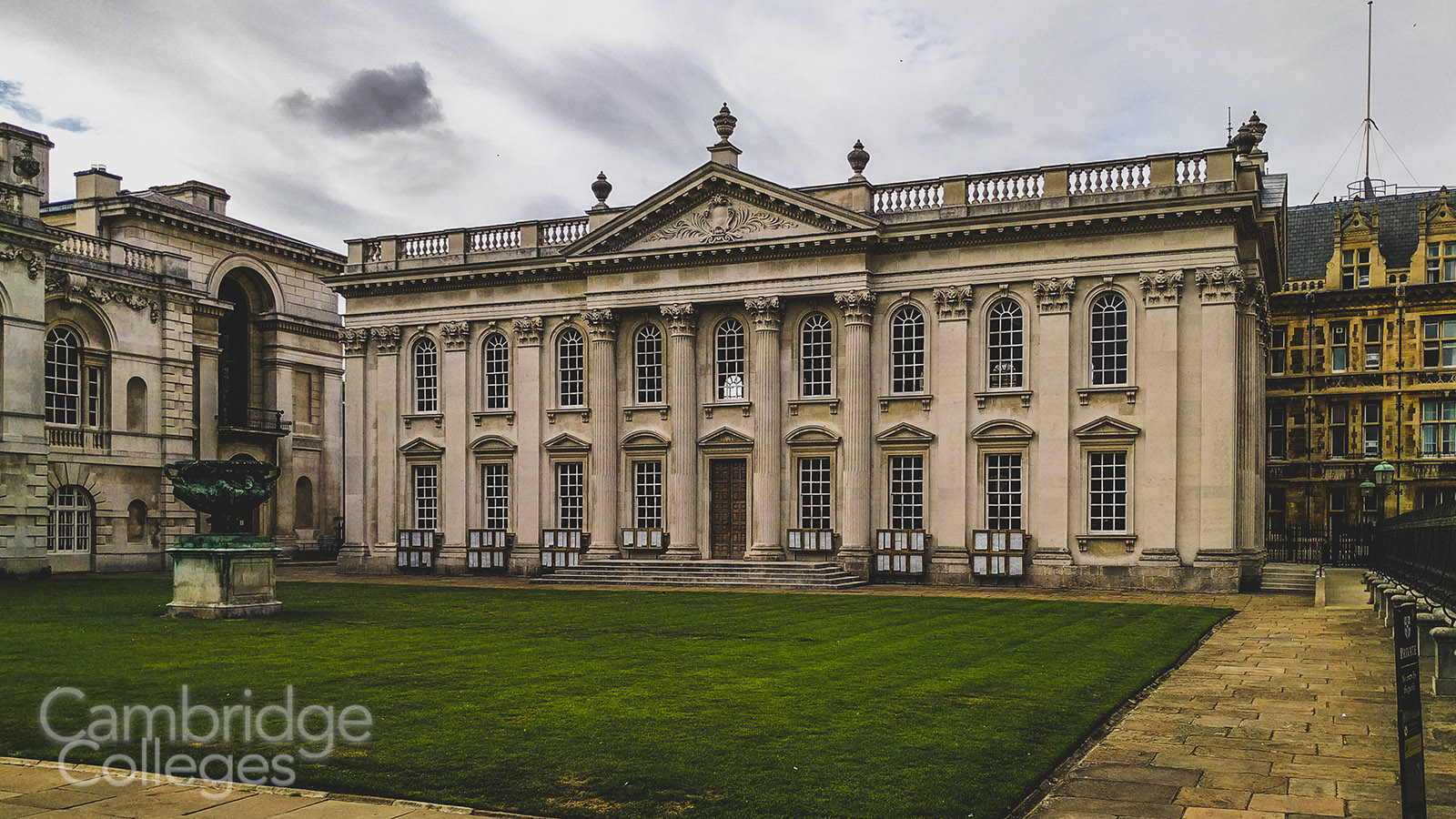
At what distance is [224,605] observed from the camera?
22.1m

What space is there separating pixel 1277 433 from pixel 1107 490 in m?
24.4

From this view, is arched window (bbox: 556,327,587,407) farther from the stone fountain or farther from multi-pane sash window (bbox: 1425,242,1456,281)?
multi-pane sash window (bbox: 1425,242,1456,281)

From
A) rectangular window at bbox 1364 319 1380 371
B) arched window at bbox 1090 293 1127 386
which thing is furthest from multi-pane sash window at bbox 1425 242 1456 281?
arched window at bbox 1090 293 1127 386

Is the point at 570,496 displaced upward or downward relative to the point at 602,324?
downward

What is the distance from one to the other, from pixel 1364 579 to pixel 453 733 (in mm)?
22592

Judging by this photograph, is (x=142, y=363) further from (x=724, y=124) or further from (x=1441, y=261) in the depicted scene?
(x=1441, y=261)

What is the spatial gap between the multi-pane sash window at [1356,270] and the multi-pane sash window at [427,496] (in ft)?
128

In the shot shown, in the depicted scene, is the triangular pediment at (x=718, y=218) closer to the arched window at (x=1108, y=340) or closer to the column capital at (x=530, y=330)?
the column capital at (x=530, y=330)

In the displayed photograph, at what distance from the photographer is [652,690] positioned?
45.4 ft

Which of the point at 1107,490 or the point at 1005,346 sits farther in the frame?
the point at 1005,346

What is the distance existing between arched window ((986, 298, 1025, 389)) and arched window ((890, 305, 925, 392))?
2082 mm

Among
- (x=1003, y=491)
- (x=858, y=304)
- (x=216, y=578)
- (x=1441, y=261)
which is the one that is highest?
(x=1441, y=261)

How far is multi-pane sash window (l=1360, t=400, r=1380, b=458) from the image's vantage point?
53.2m

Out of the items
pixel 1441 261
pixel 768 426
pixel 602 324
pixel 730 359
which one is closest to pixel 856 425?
pixel 768 426
